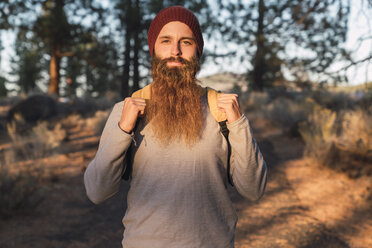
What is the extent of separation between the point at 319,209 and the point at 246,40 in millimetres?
9467

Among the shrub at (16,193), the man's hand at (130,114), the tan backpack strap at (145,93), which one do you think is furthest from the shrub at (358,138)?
the shrub at (16,193)

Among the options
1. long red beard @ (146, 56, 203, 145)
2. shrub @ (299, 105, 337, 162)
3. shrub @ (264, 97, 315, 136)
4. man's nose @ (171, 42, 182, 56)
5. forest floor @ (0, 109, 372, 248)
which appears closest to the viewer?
long red beard @ (146, 56, 203, 145)

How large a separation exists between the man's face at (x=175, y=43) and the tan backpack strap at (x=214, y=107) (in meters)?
0.22

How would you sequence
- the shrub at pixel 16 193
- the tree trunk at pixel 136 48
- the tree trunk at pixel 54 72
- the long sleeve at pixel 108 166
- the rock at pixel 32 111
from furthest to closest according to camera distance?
the tree trunk at pixel 54 72 < the tree trunk at pixel 136 48 < the rock at pixel 32 111 < the shrub at pixel 16 193 < the long sleeve at pixel 108 166

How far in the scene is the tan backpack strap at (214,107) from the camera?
57.3 inches

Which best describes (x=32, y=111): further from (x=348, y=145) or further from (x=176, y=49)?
(x=176, y=49)

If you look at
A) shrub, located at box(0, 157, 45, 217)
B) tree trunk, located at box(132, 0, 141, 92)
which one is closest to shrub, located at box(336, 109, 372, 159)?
shrub, located at box(0, 157, 45, 217)

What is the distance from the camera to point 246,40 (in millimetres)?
12539

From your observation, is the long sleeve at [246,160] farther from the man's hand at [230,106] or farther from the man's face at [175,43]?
the man's face at [175,43]

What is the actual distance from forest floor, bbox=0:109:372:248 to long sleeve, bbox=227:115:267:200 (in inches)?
96.3

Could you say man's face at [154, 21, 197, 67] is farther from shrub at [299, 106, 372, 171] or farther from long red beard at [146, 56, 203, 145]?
shrub at [299, 106, 372, 171]

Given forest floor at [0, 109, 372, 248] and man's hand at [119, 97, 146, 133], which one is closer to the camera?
man's hand at [119, 97, 146, 133]

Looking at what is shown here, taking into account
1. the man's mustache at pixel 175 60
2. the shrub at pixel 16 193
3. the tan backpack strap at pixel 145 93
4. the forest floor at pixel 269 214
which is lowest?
the forest floor at pixel 269 214

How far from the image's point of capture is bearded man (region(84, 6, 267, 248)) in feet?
4.26
